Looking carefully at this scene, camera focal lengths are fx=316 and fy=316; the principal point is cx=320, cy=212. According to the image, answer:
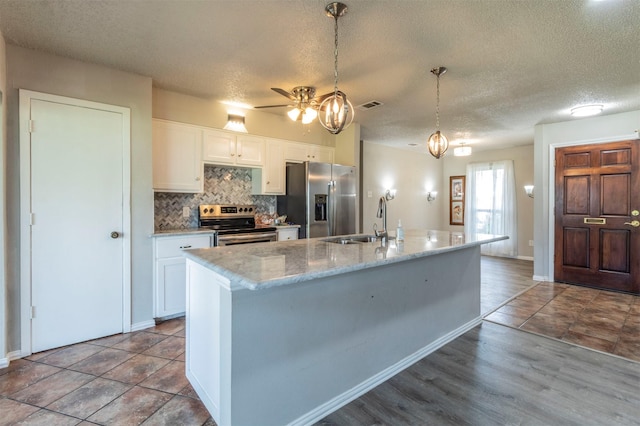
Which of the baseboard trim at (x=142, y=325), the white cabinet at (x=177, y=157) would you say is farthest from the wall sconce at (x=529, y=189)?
the baseboard trim at (x=142, y=325)

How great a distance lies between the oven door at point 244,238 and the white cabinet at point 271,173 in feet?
2.24

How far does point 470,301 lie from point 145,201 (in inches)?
134

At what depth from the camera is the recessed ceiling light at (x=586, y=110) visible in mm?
4020

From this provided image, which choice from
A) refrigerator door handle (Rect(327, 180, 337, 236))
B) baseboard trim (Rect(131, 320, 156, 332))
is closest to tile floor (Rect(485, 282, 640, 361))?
refrigerator door handle (Rect(327, 180, 337, 236))

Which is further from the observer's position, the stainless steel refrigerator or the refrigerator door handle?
the refrigerator door handle

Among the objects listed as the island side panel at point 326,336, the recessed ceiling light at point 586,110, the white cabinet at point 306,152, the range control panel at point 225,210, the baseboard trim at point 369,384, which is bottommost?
the baseboard trim at point 369,384

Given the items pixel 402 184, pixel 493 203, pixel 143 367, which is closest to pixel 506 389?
pixel 143 367

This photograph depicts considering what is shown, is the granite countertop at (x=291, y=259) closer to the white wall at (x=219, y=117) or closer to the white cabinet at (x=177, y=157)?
the white cabinet at (x=177, y=157)

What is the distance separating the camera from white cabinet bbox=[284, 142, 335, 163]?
4.59 metres

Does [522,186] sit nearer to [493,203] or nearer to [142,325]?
[493,203]

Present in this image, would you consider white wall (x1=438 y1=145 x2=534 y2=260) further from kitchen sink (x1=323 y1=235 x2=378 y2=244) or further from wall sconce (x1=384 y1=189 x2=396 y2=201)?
kitchen sink (x1=323 y1=235 x2=378 y2=244)

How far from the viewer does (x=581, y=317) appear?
Answer: 341 centimetres

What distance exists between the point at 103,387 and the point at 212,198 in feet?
7.97

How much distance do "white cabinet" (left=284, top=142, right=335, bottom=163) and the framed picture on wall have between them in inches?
174
